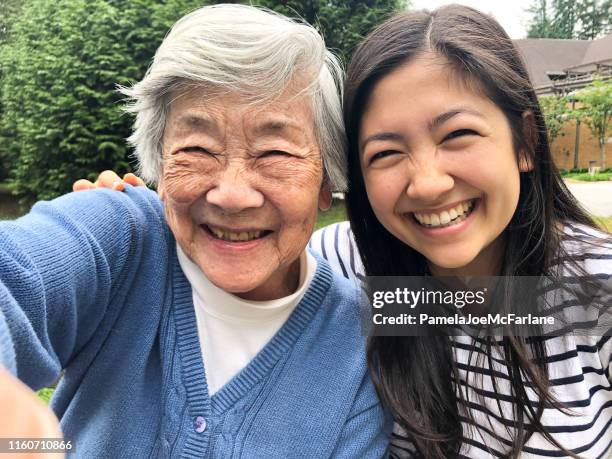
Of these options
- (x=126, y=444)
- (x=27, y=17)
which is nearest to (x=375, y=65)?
(x=126, y=444)

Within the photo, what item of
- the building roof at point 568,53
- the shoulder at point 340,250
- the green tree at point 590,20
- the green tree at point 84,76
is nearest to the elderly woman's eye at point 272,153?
the shoulder at point 340,250

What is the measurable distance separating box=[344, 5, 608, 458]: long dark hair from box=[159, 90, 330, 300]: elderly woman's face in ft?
0.97

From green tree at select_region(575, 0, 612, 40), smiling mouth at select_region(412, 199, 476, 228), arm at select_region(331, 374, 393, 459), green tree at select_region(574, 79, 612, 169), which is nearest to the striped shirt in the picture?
arm at select_region(331, 374, 393, 459)

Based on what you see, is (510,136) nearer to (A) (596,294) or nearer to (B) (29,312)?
(A) (596,294)

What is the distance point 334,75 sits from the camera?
1647mm

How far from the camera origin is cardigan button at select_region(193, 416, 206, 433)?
1.40 meters

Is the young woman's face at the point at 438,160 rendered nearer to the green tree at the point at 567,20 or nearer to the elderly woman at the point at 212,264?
the elderly woman at the point at 212,264

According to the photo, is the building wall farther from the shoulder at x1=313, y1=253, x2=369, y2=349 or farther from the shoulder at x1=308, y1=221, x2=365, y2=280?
the shoulder at x1=313, y1=253, x2=369, y2=349

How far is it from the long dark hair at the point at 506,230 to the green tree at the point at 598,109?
17722mm

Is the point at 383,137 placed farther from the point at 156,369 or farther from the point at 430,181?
the point at 156,369

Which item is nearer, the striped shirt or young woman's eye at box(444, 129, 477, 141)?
young woman's eye at box(444, 129, 477, 141)

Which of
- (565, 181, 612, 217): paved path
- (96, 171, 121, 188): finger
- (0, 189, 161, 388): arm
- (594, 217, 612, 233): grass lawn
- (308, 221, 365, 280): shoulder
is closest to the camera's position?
(0, 189, 161, 388): arm

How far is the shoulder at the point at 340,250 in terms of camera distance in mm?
2070

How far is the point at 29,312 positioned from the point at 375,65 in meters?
1.16
